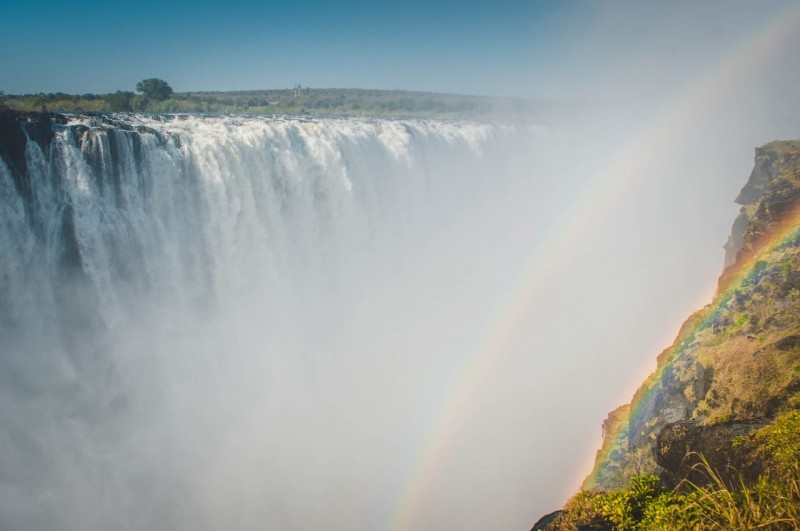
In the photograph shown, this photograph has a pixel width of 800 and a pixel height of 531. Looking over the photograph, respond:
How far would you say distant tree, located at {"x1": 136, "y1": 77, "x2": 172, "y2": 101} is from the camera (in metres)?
40.5

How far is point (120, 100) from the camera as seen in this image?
2673 centimetres

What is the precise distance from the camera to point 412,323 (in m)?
22.0

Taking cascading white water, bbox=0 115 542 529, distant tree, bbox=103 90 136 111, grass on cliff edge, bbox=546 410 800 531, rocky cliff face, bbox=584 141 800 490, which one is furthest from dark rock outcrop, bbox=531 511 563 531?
distant tree, bbox=103 90 136 111

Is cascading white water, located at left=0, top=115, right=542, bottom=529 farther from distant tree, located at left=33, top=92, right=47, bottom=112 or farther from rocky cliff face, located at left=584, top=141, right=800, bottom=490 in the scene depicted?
rocky cliff face, located at left=584, top=141, right=800, bottom=490

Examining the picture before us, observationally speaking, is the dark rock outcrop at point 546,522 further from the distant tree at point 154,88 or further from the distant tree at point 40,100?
the distant tree at point 154,88

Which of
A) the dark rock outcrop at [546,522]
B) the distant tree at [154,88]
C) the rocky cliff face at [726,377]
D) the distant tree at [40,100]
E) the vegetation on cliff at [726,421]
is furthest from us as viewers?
the distant tree at [154,88]

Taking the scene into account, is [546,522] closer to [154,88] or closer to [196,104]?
[196,104]

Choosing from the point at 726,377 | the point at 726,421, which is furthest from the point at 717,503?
the point at 726,377

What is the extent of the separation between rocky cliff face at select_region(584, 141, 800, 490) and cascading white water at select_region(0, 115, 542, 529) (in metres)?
8.23

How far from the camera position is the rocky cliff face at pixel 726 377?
383cm

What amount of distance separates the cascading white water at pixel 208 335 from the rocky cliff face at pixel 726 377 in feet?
27.0

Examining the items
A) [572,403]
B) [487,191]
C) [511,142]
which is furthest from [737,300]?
[511,142]

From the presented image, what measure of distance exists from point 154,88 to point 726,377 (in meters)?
47.7

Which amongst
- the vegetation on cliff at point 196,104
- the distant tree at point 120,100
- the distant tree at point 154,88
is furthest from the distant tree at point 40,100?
the distant tree at point 154,88
